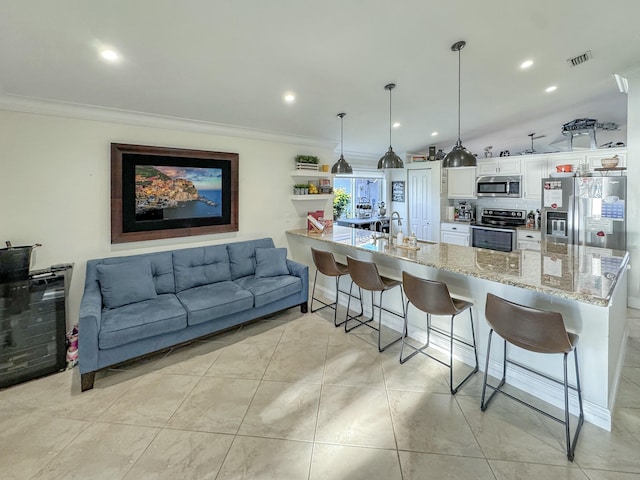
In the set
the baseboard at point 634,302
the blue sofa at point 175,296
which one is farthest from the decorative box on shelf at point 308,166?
the baseboard at point 634,302

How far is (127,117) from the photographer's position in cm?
331

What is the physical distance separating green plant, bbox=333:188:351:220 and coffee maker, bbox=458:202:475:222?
8.03 feet

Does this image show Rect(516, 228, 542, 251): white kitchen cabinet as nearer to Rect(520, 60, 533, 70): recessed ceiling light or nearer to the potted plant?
Rect(520, 60, 533, 70): recessed ceiling light

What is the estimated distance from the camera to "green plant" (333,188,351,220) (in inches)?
276

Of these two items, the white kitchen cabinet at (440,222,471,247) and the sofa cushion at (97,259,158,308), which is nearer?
the sofa cushion at (97,259,158,308)

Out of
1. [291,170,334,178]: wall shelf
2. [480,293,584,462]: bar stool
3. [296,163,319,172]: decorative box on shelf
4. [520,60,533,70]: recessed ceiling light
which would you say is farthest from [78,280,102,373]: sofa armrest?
[520,60,533,70]: recessed ceiling light

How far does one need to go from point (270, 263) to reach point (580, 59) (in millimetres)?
4113

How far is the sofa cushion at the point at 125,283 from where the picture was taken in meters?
2.94

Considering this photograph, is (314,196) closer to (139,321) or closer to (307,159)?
(307,159)

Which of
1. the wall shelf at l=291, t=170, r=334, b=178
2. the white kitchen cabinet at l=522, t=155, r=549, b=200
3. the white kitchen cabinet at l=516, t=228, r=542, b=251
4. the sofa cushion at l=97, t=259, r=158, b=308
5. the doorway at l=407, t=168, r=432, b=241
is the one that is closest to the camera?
the sofa cushion at l=97, t=259, r=158, b=308

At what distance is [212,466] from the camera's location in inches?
69.0

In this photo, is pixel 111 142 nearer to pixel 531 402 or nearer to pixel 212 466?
pixel 212 466

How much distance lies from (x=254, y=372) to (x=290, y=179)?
3017mm

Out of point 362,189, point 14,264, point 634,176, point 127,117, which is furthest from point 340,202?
point 14,264
